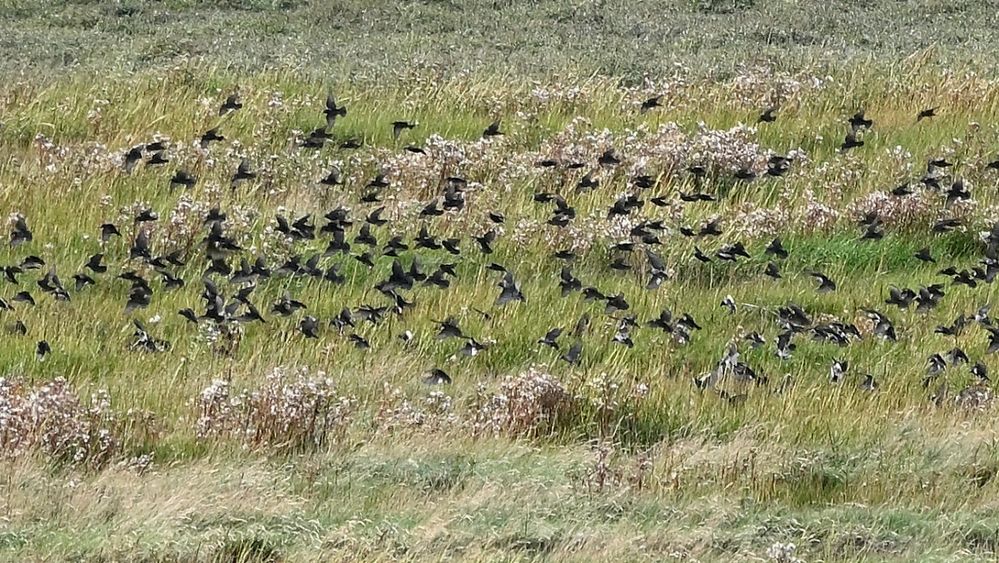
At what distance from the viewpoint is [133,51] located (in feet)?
54.3

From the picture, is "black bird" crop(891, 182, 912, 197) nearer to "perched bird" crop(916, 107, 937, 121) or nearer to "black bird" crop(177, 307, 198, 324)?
"perched bird" crop(916, 107, 937, 121)

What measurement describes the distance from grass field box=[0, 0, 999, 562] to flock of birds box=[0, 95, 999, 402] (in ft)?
0.21

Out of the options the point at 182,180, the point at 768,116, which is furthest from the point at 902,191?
the point at 182,180

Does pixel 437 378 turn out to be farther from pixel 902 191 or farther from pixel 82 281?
pixel 902 191

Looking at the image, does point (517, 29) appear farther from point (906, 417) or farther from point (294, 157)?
point (906, 417)

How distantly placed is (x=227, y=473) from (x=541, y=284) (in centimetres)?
361

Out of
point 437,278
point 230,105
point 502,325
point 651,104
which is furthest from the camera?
point 651,104

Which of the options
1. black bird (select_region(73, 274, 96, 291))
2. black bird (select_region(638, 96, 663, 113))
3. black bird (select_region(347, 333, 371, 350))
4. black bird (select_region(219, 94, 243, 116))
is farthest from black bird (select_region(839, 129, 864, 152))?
black bird (select_region(73, 274, 96, 291))

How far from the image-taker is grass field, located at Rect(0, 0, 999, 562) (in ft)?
16.5

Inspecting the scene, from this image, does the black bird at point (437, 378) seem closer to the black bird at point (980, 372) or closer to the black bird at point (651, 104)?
the black bird at point (980, 372)

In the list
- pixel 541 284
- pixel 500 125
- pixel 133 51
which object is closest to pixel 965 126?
pixel 500 125

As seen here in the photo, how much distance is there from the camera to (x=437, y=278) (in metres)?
7.91

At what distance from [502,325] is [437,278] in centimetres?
49

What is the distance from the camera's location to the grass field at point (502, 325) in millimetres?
5027
